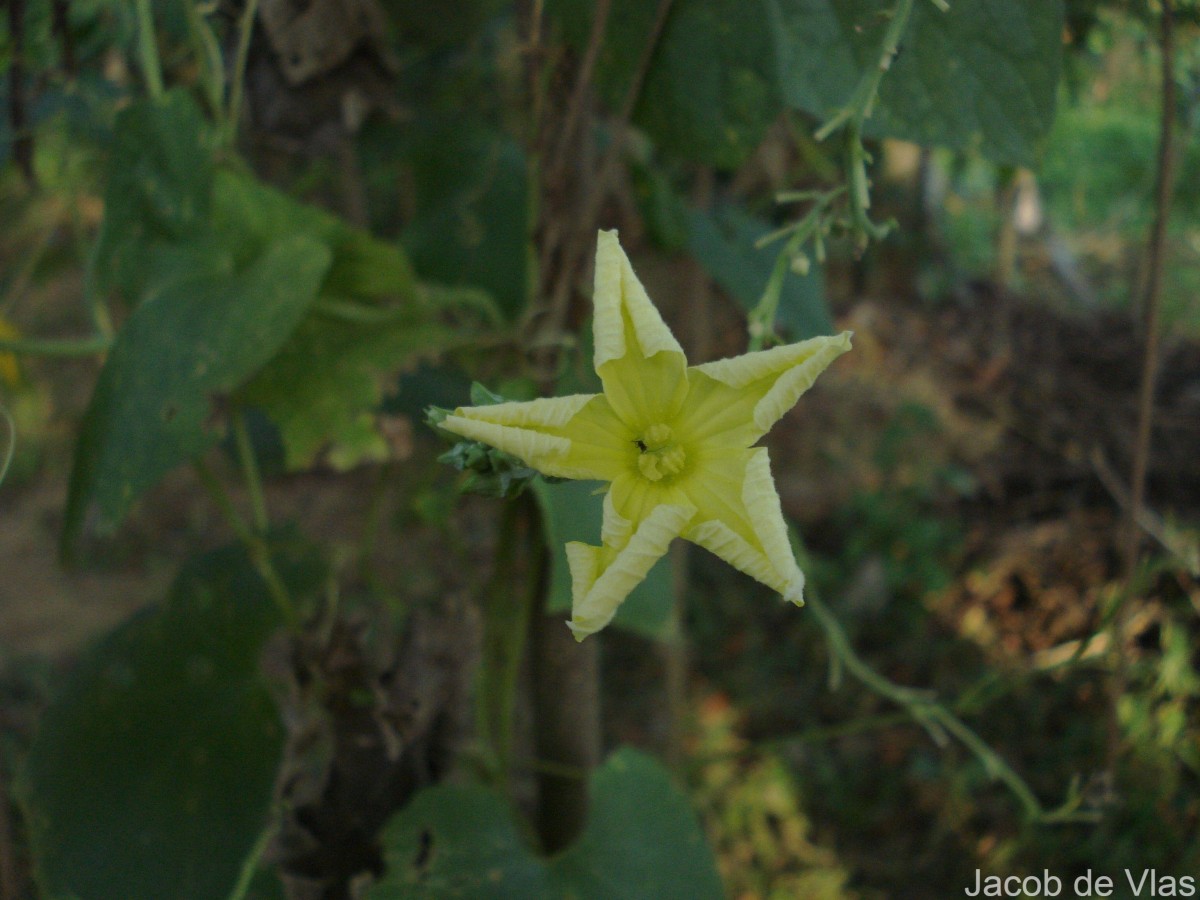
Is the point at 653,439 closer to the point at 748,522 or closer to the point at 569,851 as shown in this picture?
the point at 748,522

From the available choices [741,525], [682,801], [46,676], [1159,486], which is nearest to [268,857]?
[682,801]

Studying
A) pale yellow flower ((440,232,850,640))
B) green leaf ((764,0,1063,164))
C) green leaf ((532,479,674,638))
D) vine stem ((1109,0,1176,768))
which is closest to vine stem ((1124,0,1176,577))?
vine stem ((1109,0,1176,768))

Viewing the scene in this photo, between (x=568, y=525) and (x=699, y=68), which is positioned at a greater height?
(x=699, y=68)

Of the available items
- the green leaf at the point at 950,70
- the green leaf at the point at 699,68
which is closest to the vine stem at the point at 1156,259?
the green leaf at the point at 950,70

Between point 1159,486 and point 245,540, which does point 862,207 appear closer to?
point 245,540

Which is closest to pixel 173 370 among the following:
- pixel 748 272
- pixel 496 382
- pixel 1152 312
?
pixel 496 382

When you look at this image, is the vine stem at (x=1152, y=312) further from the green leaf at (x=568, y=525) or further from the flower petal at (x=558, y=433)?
the flower petal at (x=558, y=433)
